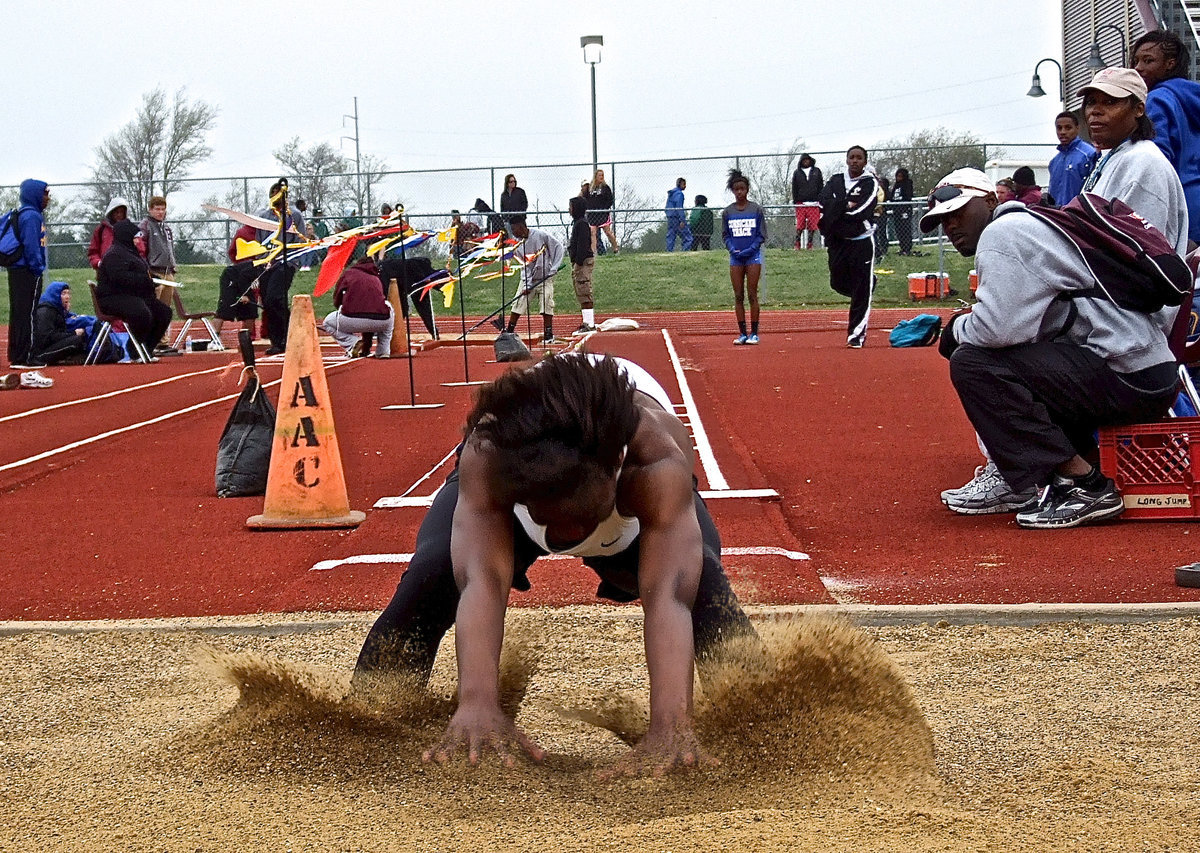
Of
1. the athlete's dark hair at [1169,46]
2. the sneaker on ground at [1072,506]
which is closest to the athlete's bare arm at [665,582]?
the sneaker on ground at [1072,506]

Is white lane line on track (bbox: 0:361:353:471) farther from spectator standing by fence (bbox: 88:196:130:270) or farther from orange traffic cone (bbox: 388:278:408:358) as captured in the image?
orange traffic cone (bbox: 388:278:408:358)

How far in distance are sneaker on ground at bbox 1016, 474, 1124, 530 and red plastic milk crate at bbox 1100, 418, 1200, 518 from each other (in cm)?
7

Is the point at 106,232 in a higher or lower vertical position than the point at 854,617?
higher

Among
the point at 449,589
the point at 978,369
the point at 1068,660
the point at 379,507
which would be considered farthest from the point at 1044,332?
the point at 449,589

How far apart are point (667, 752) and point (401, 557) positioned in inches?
115

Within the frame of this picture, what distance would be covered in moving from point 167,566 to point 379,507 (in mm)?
1186

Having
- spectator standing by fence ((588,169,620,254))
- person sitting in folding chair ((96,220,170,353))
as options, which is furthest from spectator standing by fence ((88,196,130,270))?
spectator standing by fence ((588,169,620,254))

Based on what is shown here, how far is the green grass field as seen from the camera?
930 inches

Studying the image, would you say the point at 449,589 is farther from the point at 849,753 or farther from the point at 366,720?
the point at 849,753

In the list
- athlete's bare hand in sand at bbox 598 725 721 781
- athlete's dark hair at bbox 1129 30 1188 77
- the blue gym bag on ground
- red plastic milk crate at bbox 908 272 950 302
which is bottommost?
athlete's bare hand in sand at bbox 598 725 721 781

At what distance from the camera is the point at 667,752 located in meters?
2.58

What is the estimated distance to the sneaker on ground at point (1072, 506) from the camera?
5633 millimetres

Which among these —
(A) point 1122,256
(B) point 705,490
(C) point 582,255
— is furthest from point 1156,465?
(C) point 582,255

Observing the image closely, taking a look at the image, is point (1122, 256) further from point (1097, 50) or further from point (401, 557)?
point (1097, 50)
